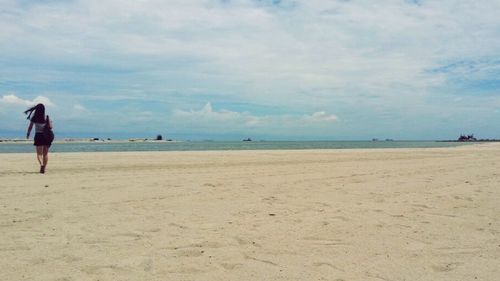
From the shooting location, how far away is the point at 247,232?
5.93m

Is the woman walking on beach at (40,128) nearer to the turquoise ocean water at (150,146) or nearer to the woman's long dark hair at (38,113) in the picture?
the woman's long dark hair at (38,113)

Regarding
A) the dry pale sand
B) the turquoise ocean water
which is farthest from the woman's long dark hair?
the turquoise ocean water

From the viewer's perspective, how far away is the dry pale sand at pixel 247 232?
4.49m

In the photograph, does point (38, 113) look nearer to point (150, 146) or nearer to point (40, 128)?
point (40, 128)

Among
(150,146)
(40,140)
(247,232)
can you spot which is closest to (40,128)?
(40,140)

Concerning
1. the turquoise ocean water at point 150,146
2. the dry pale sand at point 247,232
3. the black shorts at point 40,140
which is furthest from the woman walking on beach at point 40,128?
the turquoise ocean water at point 150,146

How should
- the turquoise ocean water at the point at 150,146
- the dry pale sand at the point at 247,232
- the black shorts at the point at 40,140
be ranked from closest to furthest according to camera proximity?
the dry pale sand at the point at 247,232 < the black shorts at the point at 40,140 < the turquoise ocean water at the point at 150,146

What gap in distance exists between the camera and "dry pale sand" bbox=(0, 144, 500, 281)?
449 centimetres

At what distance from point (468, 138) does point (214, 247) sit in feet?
489

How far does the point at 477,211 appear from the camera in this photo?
7434mm

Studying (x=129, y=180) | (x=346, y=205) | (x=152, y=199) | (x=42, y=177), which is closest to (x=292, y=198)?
(x=346, y=205)

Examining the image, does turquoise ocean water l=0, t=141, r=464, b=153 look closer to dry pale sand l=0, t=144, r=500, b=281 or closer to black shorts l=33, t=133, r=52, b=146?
black shorts l=33, t=133, r=52, b=146

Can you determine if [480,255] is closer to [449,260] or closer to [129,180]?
[449,260]

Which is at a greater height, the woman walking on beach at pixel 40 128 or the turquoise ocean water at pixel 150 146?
the woman walking on beach at pixel 40 128
